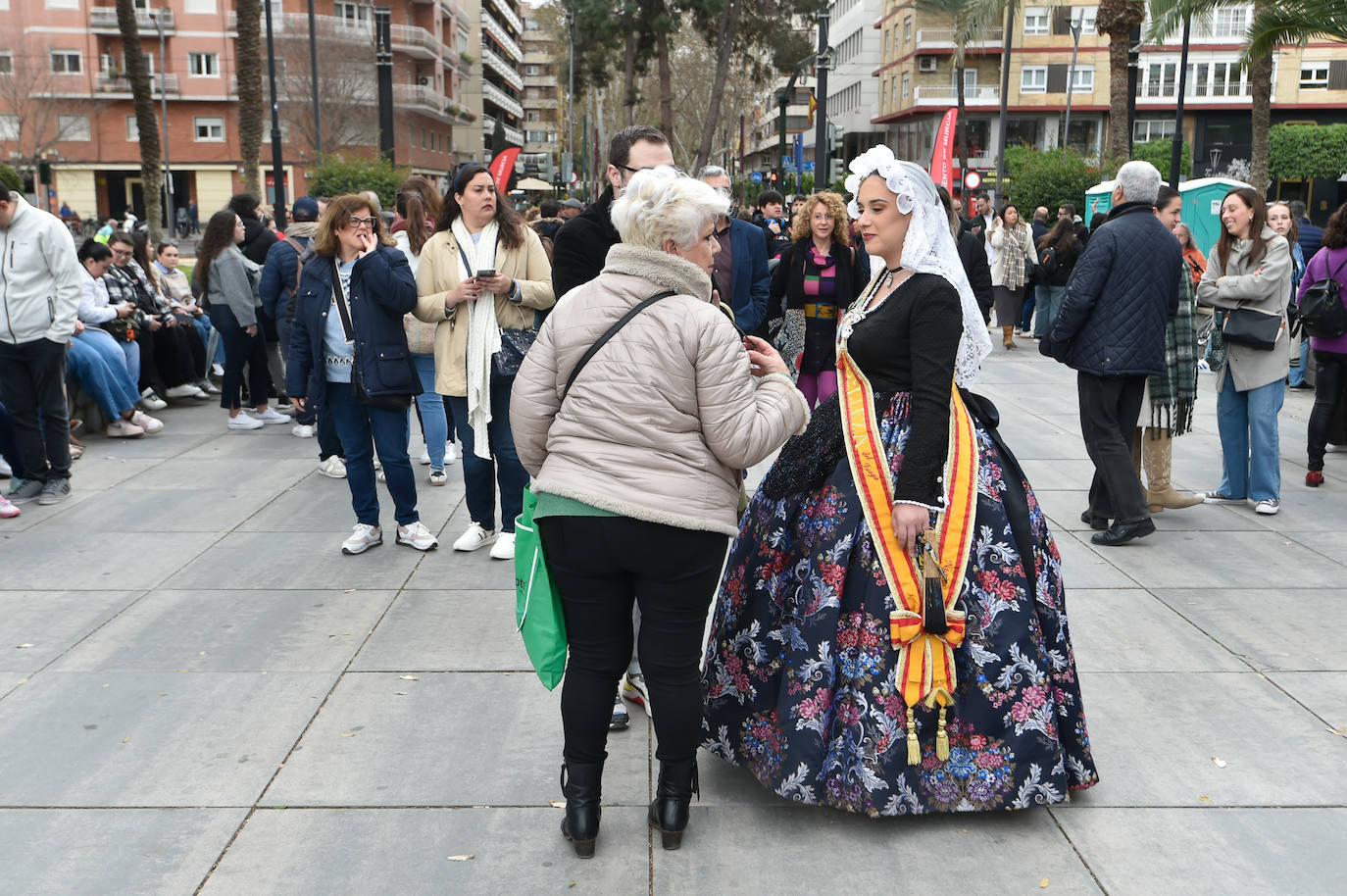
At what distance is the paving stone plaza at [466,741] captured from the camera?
3.32 m

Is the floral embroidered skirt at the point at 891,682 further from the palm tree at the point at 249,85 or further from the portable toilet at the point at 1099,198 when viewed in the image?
the palm tree at the point at 249,85

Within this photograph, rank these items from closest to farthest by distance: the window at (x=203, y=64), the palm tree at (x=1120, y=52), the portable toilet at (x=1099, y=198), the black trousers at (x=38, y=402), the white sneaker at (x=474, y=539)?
1. the white sneaker at (x=474, y=539)
2. the black trousers at (x=38, y=402)
3. the portable toilet at (x=1099, y=198)
4. the palm tree at (x=1120, y=52)
5. the window at (x=203, y=64)

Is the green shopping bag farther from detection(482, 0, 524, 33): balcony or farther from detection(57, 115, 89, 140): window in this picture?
detection(482, 0, 524, 33): balcony

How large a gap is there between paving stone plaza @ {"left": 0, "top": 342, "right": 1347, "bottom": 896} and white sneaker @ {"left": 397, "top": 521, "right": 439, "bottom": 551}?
6 centimetres

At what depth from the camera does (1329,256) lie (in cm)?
795

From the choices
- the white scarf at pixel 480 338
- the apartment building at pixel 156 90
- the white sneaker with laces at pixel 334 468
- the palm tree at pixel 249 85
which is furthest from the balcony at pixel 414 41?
the white scarf at pixel 480 338

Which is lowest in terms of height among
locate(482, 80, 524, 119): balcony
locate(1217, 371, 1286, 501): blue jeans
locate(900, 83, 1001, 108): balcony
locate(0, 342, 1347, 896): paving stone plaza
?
locate(0, 342, 1347, 896): paving stone plaza

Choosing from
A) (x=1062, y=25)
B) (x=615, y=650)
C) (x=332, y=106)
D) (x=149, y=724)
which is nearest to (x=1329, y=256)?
(x=615, y=650)

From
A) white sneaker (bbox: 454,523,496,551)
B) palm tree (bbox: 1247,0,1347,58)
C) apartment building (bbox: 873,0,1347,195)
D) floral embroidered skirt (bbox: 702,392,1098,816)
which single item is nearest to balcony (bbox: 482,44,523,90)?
apartment building (bbox: 873,0,1347,195)

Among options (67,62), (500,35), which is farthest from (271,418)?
(500,35)

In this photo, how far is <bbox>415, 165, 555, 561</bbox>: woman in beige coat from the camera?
611cm

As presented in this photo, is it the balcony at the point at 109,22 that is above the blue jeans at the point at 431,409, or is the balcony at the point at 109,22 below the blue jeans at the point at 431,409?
above

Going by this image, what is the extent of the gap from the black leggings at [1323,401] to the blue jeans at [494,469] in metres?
5.21

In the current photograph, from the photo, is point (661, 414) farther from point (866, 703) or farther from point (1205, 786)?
point (1205, 786)
